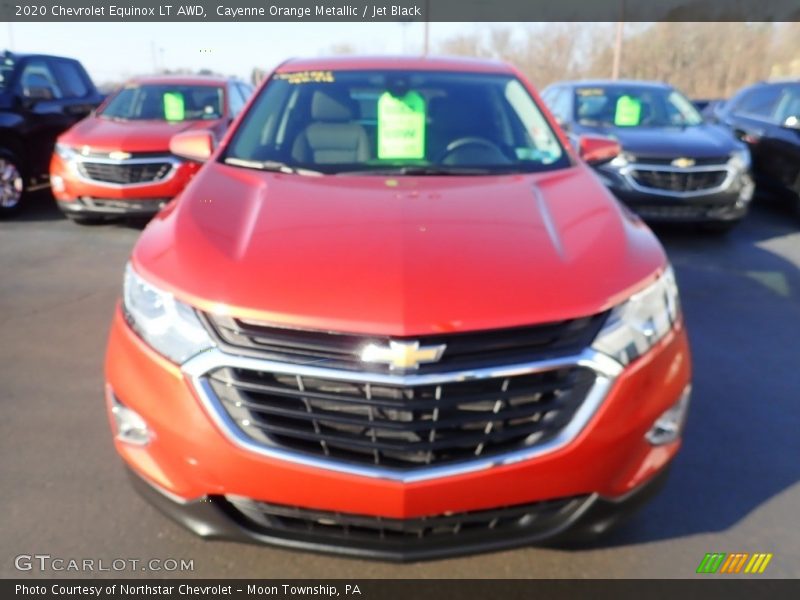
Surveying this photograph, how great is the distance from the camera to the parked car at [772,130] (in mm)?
7719

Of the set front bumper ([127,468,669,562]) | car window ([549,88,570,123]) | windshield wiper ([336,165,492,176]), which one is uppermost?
windshield wiper ([336,165,492,176])

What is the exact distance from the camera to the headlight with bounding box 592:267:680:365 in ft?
6.43

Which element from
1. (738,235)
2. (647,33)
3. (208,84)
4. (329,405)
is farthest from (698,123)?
(647,33)

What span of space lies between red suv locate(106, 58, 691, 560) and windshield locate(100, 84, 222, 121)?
19.6 ft

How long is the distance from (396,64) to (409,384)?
7.81 ft

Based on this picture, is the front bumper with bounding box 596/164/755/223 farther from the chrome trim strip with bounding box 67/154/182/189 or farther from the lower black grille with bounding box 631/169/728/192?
the chrome trim strip with bounding box 67/154/182/189

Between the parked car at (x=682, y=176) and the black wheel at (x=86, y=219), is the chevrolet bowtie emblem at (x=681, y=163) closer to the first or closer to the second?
the parked car at (x=682, y=176)

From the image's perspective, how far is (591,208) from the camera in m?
2.57

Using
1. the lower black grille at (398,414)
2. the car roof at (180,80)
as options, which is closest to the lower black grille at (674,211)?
the car roof at (180,80)

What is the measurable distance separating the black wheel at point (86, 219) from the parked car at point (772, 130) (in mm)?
7375

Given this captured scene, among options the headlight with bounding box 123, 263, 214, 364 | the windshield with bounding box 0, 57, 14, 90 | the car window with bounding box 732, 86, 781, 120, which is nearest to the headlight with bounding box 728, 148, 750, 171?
the car window with bounding box 732, 86, 781, 120

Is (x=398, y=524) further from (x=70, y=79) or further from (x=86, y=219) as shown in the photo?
(x=70, y=79)
